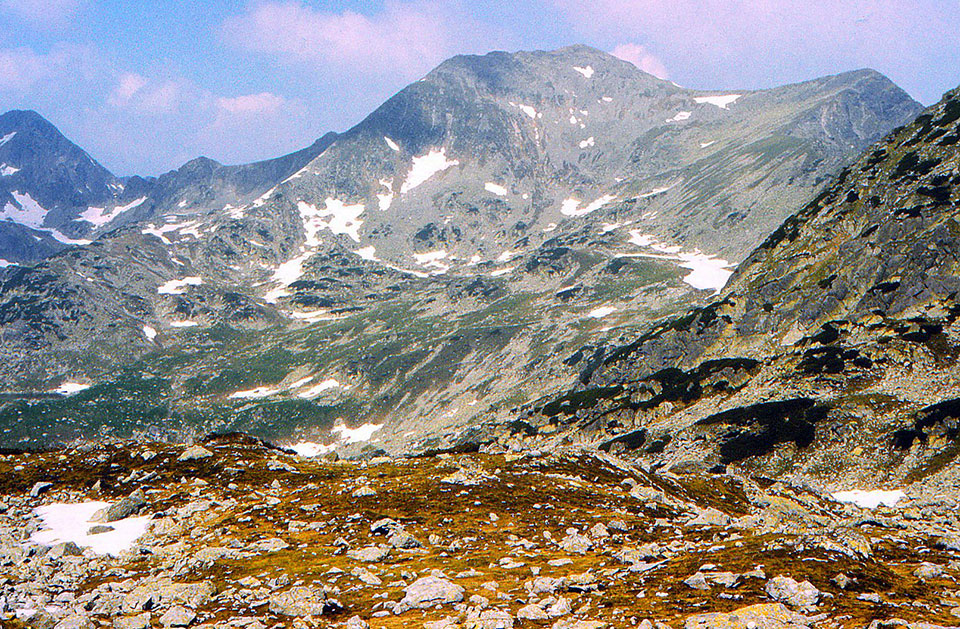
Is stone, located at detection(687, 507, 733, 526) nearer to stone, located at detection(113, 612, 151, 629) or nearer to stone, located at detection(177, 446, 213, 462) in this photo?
stone, located at detection(113, 612, 151, 629)

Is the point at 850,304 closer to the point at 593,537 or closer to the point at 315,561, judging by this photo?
the point at 593,537

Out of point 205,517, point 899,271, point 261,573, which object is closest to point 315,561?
point 261,573

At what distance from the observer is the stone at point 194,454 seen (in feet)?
143

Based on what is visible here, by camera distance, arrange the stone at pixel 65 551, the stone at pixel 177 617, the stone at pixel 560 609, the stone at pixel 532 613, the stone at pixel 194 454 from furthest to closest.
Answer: the stone at pixel 194 454 → the stone at pixel 65 551 → the stone at pixel 177 617 → the stone at pixel 560 609 → the stone at pixel 532 613

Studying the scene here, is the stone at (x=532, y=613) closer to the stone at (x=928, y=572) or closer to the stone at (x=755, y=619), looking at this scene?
Answer: the stone at (x=755, y=619)

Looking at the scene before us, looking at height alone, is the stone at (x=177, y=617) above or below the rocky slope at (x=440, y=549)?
above

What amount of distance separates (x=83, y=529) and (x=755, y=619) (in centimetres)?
3022

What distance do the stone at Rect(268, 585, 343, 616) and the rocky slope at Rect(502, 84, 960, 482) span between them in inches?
2844

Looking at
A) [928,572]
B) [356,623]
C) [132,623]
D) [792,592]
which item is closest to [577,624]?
[792,592]

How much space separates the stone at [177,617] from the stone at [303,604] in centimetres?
208

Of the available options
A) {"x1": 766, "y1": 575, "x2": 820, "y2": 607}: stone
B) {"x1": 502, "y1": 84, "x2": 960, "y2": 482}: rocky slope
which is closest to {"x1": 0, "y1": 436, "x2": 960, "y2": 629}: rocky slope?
{"x1": 766, "y1": 575, "x2": 820, "y2": 607}: stone

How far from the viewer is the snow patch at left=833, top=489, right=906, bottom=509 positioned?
65375 mm

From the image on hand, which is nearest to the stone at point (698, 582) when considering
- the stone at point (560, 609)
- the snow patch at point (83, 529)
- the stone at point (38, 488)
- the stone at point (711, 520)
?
the stone at point (560, 609)

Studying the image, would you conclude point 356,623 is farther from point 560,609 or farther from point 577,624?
point 577,624
